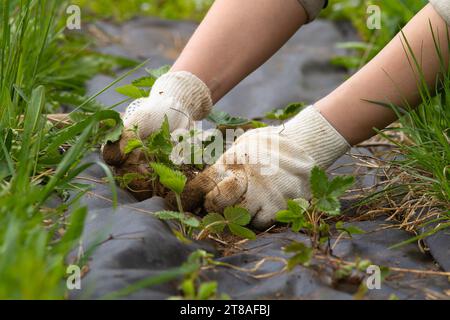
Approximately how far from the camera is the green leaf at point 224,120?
199 centimetres

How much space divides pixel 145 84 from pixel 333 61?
5.46 feet

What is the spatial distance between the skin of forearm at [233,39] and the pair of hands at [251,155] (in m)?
0.08

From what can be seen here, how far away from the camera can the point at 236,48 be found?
75.2 inches

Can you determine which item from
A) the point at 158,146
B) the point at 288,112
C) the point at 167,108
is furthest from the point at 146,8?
the point at 158,146

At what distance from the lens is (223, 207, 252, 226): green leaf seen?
60.6 inches

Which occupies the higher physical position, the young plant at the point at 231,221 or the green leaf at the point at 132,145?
the green leaf at the point at 132,145

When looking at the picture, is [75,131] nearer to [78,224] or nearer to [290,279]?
[78,224]

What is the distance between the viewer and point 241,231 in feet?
5.08

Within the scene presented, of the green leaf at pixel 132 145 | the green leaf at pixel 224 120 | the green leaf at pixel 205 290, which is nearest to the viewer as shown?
→ the green leaf at pixel 205 290

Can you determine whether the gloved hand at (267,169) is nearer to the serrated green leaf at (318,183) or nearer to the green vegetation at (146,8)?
the serrated green leaf at (318,183)

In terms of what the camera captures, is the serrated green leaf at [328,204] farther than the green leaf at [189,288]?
Yes

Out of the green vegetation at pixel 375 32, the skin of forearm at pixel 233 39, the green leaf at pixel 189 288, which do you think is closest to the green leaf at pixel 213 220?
the green leaf at pixel 189 288

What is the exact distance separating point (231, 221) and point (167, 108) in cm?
36

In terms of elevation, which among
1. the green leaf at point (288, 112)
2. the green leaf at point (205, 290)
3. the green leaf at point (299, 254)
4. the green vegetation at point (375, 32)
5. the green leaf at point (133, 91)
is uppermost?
the green vegetation at point (375, 32)
